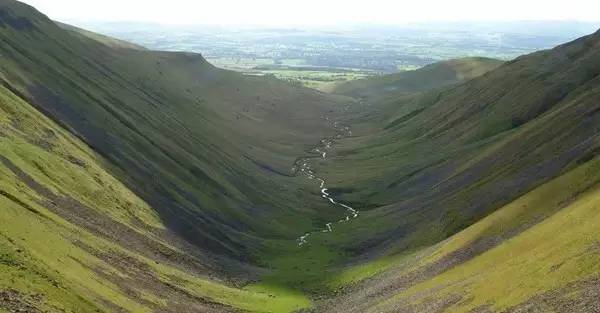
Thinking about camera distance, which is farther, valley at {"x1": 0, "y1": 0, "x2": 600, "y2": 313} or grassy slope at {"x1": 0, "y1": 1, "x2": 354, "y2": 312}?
grassy slope at {"x1": 0, "y1": 1, "x2": 354, "y2": 312}

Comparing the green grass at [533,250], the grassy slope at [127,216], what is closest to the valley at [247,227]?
the green grass at [533,250]

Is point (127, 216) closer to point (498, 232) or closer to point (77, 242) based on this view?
point (77, 242)

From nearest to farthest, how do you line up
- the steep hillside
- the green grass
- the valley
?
1. the green grass
2. the steep hillside
3. the valley

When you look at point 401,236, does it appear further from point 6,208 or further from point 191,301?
point 6,208

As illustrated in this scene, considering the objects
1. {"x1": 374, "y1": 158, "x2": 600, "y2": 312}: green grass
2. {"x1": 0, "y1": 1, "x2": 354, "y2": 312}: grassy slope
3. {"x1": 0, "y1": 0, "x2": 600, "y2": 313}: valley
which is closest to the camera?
{"x1": 374, "y1": 158, "x2": 600, "y2": 312}: green grass

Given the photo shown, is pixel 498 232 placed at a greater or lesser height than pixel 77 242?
greater

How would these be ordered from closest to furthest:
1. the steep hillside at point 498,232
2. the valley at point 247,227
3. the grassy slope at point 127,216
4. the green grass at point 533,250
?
1. the green grass at point 533,250
2. the steep hillside at point 498,232
3. the valley at point 247,227
4. the grassy slope at point 127,216

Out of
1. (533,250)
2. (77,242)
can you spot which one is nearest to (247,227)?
(77,242)

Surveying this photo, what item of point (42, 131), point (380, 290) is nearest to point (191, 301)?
point (380, 290)

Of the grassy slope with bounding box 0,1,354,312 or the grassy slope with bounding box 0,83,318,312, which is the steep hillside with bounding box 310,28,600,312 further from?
the grassy slope with bounding box 0,83,318,312

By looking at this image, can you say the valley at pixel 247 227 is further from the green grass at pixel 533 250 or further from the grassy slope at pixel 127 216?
the grassy slope at pixel 127 216

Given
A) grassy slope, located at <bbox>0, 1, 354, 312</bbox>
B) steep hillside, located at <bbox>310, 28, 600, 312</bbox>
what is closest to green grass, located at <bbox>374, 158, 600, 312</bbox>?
steep hillside, located at <bbox>310, 28, 600, 312</bbox>
